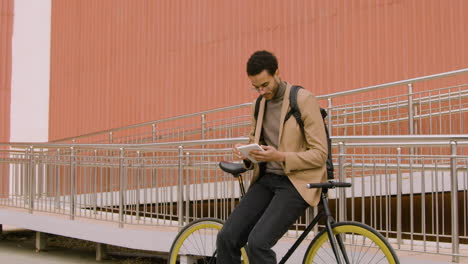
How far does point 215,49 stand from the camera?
13.4 metres

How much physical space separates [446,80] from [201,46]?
5.96m

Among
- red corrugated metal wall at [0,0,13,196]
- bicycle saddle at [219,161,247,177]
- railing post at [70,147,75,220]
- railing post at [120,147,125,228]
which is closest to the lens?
bicycle saddle at [219,161,247,177]

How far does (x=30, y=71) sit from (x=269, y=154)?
609 inches

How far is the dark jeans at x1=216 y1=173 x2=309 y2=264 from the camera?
355 centimetres

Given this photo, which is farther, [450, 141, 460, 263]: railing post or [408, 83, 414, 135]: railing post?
[408, 83, 414, 135]: railing post

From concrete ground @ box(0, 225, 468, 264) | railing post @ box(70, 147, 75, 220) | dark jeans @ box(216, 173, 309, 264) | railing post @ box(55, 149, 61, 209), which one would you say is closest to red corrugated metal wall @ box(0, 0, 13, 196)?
concrete ground @ box(0, 225, 468, 264)

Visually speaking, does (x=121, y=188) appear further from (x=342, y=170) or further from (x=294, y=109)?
(x=294, y=109)

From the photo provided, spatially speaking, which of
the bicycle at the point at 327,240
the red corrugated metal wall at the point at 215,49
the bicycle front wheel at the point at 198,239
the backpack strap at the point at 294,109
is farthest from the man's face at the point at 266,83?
the red corrugated metal wall at the point at 215,49

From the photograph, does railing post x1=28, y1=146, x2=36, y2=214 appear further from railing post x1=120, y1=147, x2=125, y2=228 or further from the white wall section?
the white wall section

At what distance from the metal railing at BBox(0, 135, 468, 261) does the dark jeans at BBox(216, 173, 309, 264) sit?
5.66 feet

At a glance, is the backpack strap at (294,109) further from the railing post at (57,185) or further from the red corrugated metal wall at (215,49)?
the red corrugated metal wall at (215,49)

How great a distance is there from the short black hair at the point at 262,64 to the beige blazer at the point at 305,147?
0.16 meters

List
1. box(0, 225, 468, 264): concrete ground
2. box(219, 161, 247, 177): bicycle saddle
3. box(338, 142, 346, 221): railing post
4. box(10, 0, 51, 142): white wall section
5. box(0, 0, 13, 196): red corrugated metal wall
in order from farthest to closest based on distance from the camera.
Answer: box(10, 0, 51, 142): white wall section < box(0, 0, 13, 196): red corrugated metal wall < box(0, 225, 468, 264): concrete ground < box(338, 142, 346, 221): railing post < box(219, 161, 247, 177): bicycle saddle

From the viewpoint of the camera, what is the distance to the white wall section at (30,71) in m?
17.3
